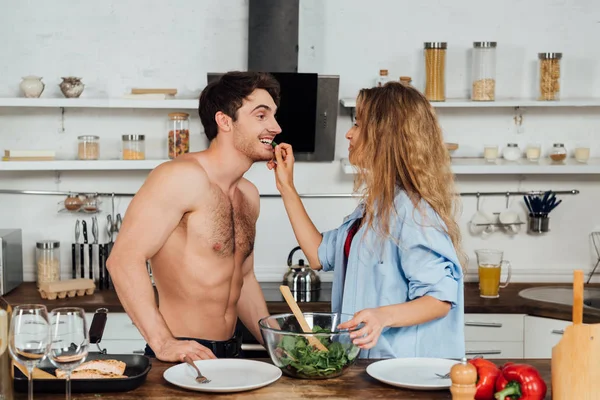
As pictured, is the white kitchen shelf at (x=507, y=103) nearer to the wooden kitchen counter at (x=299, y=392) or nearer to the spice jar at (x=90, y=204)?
the spice jar at (x=90, y=204)

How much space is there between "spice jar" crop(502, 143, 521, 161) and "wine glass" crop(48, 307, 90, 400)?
A: 313 centimetres

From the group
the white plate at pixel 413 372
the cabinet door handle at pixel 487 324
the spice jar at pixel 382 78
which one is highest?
the spice jar at pixel 382 78

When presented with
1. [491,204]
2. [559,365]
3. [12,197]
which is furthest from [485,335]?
[12,197]

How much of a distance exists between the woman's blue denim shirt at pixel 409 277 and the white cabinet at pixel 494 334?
1447mm

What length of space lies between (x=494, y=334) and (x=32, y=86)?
2.60 metres

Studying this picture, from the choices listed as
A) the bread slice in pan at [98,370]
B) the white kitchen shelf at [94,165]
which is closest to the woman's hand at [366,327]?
the bread slice in pan at [98,370]

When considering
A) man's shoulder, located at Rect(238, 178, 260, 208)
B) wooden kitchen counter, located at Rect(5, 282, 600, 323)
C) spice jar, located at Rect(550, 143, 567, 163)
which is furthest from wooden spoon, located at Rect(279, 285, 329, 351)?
spice jar, located at Rect(550, 143, 567, 163)

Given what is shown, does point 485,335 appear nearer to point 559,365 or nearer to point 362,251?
point 362,251

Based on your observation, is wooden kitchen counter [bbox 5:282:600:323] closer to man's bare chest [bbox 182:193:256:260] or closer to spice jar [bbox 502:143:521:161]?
spice jar [bbox 502:143:521:161]

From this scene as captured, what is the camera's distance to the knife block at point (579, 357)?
68.4 inches

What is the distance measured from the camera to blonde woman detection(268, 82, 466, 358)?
8.08 ft

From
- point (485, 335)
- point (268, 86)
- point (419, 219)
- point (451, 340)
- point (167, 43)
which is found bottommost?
point (485, 335)

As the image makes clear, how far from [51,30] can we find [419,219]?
108 inches

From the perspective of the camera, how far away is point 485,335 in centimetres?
399
